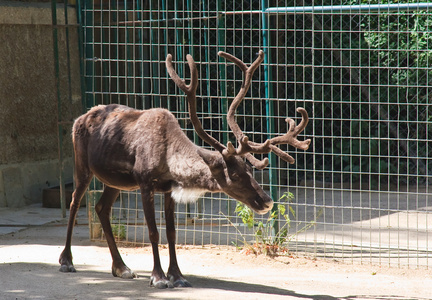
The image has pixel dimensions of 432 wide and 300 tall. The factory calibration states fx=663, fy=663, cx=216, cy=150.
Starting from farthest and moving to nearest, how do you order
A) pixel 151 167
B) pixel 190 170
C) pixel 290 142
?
pixel 151 167 → pixel 190 170 → pixel 290 142

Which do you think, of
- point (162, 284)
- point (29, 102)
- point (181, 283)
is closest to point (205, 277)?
point (181, 283)

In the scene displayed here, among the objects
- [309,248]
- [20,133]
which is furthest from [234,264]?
A: [20,133]

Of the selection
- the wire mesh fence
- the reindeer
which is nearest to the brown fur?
the reindeer

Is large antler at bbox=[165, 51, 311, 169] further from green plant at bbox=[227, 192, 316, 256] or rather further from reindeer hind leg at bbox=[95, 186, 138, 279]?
green plant at bbox=[227, 192, 316, 256]

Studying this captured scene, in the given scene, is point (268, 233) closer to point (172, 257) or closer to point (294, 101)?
point (172, 257)

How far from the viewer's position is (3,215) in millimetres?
9297

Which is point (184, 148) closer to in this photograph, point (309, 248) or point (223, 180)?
point (223, 180)

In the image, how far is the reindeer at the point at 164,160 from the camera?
5.61 meters

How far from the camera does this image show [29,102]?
10344 millimetres

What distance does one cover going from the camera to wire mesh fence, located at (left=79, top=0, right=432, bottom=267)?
22.8ft

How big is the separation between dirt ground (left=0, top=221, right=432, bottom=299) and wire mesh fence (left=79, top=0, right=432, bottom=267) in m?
0.35

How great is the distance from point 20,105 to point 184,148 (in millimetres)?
5122

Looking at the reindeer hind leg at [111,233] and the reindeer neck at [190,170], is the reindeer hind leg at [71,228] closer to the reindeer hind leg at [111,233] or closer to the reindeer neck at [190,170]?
the reindeer hind leg at [111,233]

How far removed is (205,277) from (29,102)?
5.32m
